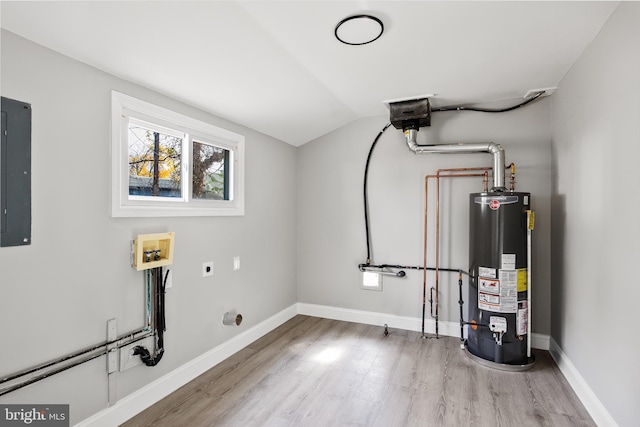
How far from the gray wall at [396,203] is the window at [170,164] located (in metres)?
1.23

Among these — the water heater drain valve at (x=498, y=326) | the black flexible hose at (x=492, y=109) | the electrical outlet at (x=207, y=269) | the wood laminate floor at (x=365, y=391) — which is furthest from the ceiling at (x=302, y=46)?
the wood laminate floor at (x=365, y=391)

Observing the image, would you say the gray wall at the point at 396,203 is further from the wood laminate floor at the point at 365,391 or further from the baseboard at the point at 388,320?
the wood laminate floor at the point at 365,391

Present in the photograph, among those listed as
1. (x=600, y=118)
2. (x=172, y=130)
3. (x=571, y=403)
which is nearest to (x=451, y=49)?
(x=600, y=118)

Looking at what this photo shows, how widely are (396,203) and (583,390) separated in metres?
2.15

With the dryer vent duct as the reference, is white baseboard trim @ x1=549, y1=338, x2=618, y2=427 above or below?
below

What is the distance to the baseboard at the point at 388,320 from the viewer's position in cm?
304

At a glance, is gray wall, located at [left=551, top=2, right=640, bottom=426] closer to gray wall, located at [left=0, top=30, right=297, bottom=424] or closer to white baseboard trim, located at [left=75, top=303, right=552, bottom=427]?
white baseboard trim, located at [left=75, top=303, right=552, bottom=427]

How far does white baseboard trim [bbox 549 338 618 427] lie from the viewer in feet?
6.13

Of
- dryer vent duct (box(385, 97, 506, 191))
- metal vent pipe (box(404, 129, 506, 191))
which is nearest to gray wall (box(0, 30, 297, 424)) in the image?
dryer vent duct (box(385, 97, 506, 191))

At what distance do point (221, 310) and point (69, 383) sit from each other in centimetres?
119

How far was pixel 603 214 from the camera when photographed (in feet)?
6.36

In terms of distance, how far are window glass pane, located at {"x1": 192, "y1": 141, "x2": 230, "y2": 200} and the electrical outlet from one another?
0.57m

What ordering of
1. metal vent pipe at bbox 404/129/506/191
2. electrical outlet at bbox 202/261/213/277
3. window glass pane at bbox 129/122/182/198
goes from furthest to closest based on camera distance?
metal vent pipe at bbox 404/129/506/191 → electrical outlet at bbox 202/261/213/277 → window glass pane at bbox 129/122/182/198

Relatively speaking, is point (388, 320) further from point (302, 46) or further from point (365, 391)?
point (302, 46)
